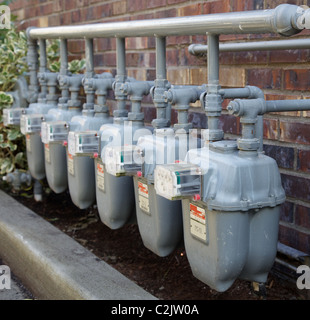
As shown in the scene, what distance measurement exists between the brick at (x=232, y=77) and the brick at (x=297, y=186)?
0.45 metres

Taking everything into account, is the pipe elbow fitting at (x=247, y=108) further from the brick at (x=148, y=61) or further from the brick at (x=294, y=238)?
the brick at (x=148, y=61)

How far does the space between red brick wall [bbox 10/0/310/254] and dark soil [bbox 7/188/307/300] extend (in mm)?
243

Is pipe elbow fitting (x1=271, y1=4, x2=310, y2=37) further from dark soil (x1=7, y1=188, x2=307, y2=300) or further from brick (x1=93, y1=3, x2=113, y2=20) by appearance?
brick (x1=93, y1=3, x2=113, y2=20)

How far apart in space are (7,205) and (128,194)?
122cm

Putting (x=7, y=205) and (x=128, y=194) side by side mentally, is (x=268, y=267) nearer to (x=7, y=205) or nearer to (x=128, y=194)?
(x=128, y=194)

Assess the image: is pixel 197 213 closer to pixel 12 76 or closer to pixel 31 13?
pixel 12 76

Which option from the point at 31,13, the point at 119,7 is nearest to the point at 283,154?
the point at 119,7

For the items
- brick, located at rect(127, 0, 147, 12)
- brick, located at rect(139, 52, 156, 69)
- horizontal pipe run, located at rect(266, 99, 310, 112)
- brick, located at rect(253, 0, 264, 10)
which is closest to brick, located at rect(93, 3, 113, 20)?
brick, located at rect(127, 0, 147, 12)

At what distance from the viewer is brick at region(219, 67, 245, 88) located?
8.23ft

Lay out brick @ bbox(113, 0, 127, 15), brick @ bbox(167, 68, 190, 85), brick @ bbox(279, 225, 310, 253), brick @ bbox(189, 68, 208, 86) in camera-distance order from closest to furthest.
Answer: brick @ bbox(279, 225, 310, 253), brick @ bbox(189, 68, 208, 86), brick @ bbox(167, 68, 190, 85), brick @ bbox(113, 0, 127, 15)

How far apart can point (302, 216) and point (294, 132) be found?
1.07 ft

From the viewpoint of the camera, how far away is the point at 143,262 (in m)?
2.80

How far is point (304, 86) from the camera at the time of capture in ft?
7.22

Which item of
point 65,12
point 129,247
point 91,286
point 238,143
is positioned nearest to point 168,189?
point 238,143
